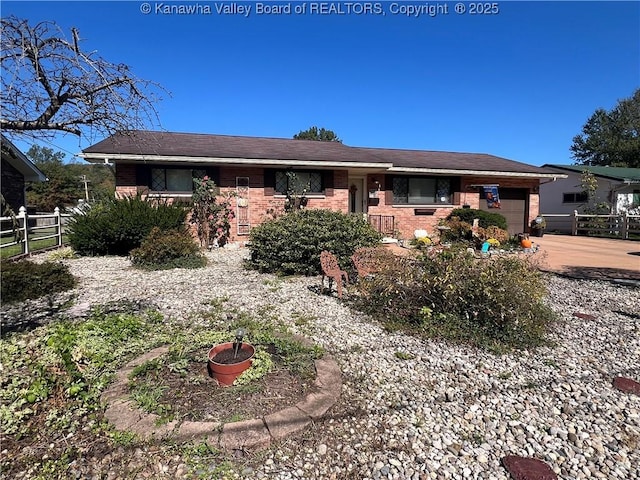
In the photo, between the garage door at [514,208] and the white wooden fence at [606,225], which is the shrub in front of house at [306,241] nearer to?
the garage door at [514,208]

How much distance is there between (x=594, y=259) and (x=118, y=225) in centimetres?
1318

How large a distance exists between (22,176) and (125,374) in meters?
20.3

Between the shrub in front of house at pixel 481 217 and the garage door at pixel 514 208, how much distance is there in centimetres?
202

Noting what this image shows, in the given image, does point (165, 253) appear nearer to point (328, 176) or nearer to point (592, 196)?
point (328, 176)

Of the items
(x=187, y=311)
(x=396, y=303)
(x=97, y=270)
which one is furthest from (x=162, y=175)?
(x=396, y=303)

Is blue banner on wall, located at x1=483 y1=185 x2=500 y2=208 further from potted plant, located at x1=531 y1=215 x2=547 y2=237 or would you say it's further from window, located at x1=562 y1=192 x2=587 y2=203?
window, located at x1=562 y1=192 x2=587 y2=203

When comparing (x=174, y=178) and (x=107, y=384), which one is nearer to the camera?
(x=107, y=384)

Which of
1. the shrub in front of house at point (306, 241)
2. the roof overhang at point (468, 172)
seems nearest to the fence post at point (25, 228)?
the shrub in front of house at point (306, 241)

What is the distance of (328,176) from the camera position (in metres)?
12.9

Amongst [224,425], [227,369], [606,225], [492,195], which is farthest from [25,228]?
[606,225]

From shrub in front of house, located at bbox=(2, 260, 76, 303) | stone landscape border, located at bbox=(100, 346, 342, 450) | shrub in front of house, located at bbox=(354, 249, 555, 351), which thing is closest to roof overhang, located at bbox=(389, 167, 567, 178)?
shrub in front of house, located at bbox=(354, 249, 555, 351)

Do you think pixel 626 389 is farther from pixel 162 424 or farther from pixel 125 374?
pixel 125 374

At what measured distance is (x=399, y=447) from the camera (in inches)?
92.5

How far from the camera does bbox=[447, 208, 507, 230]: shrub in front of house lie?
13391 millimetres
